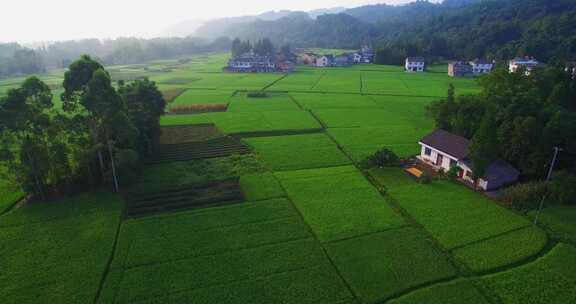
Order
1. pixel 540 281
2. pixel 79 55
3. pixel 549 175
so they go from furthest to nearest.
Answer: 1. pixel 79 55
2. pixel 549 175
3. pixel 540 281

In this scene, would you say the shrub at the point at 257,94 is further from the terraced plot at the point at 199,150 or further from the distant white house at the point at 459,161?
the distant white house at the point at 459,161

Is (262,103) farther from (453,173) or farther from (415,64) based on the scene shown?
(415,64)

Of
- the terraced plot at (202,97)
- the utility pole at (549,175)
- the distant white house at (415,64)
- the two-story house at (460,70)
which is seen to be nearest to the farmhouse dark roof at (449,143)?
the utility pole at (549,175)

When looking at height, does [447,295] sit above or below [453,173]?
below

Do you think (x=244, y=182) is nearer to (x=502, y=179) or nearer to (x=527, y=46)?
(x=502, y=179)

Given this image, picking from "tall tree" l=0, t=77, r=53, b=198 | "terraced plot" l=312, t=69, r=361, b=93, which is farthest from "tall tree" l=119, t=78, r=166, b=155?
"terraced plot" l=312, t=69, r=361, b=93

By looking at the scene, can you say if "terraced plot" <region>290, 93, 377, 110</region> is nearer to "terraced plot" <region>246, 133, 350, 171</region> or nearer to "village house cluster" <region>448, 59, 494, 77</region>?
"terraced plot" <region>246, 133, 350, 171</region>

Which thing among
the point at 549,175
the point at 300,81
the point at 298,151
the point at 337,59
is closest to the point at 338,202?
the point at 298,151

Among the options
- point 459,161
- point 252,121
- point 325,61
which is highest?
point 325,61

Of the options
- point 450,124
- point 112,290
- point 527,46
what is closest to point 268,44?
point 527,46
